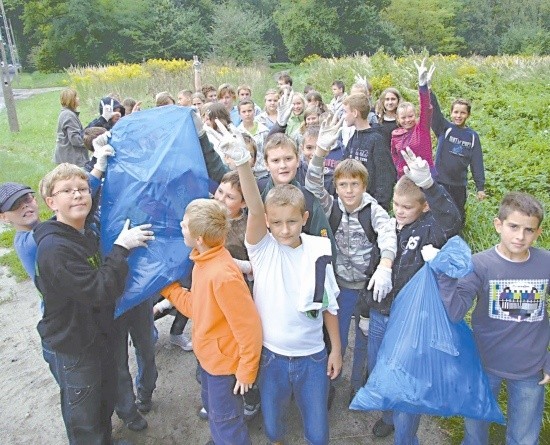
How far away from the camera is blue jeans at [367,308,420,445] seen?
2.46m

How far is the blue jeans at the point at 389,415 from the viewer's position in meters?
2.46

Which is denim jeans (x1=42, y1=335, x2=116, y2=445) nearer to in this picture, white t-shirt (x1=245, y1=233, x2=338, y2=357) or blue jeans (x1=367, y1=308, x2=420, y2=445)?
white t-shirt (x1=245, y1=233, x2=338, y2=357)

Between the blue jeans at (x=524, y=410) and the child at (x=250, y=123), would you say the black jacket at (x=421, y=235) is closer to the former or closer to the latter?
the blue jeans at (x=524, y=410)

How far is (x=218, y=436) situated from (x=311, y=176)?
1.47 meters

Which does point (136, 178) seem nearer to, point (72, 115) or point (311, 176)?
point (311, 176)

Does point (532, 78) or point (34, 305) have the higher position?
point (532, 78)

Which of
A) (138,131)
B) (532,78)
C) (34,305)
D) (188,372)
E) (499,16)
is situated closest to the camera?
(138,131)

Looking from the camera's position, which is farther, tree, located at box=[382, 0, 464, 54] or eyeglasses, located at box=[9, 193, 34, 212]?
tree, located at box=[382, 0, 464, 54]

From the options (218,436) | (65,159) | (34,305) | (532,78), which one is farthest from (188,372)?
(532,78)

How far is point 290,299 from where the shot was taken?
2.31 m

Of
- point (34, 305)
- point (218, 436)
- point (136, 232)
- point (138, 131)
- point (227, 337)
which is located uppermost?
point (138, 131)

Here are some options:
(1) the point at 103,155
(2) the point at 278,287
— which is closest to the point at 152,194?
(1) the point at 103,155

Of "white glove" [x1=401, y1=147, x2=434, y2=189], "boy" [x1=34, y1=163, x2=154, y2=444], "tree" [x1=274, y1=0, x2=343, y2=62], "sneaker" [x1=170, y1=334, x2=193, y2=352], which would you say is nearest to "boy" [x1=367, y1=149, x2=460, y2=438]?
"white glove" [x1=401, y1=147, x2=434, y2=189]

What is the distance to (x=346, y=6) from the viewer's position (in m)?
38.5
